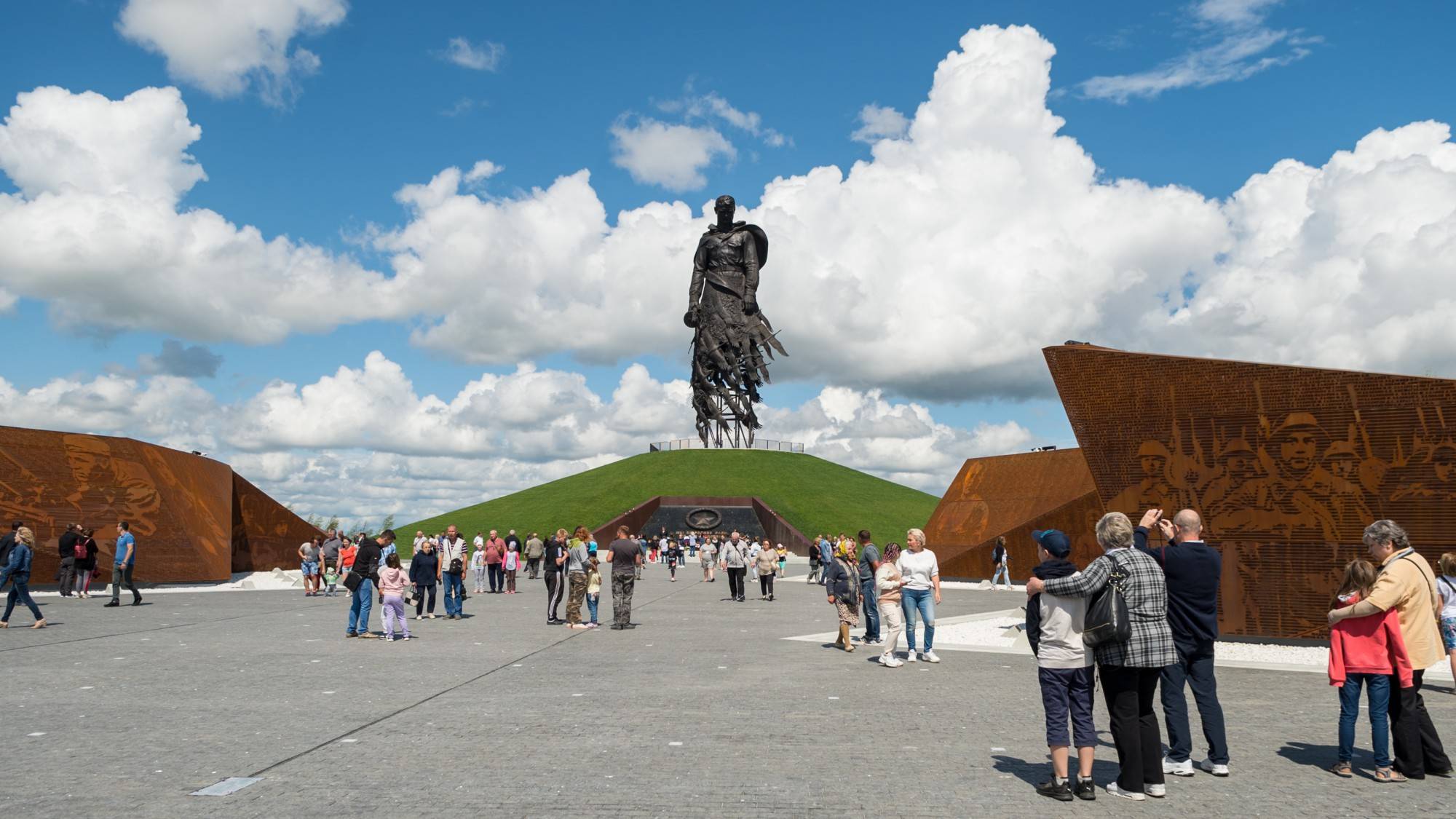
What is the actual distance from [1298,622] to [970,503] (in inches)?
741

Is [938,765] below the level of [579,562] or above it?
below

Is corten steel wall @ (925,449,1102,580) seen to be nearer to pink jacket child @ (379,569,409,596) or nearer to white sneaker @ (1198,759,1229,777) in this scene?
pink jacket child @ (379,569,409,596)

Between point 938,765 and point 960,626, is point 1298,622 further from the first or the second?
point 938,765

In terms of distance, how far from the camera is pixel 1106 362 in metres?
14.1

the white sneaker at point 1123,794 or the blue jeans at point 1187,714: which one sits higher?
the blue jeans at point 1187,714

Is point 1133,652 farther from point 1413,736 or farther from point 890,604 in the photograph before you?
point 890,604

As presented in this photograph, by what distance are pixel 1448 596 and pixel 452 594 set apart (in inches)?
551

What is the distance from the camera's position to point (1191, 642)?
6473 mm

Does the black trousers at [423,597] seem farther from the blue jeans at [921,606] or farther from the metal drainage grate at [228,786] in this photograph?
the metal drainage grate at [228,786]

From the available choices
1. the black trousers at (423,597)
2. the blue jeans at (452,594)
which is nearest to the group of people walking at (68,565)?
the black trousers at (423,597)

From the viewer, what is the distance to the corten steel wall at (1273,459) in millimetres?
12008

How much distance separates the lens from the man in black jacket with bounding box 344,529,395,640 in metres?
13.8

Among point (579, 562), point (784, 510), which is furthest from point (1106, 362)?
point (784, 510)

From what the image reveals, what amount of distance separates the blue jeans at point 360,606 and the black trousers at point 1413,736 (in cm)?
1156
